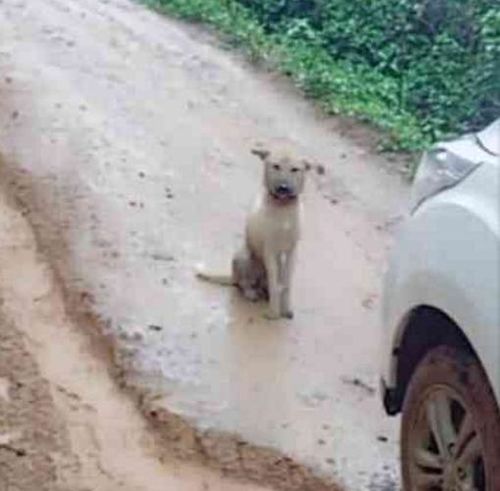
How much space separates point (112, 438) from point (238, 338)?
3.86 ft

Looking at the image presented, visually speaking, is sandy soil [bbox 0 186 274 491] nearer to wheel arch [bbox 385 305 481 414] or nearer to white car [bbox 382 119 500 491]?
wheel arch [bbox 385 305 481 414]

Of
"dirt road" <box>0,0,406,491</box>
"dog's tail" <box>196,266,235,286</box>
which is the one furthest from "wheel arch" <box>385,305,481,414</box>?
"dog's tail" <box>196,266,235,286</box>

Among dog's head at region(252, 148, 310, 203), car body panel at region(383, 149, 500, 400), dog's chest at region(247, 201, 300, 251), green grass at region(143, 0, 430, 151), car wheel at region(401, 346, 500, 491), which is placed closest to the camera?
car body panel at region(383, 149, 500, 400)

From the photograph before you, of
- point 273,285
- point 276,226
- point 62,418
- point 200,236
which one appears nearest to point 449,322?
point 62,418

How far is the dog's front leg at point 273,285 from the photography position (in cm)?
676

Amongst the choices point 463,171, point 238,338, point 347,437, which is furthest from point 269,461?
point 463,171

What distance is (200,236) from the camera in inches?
304

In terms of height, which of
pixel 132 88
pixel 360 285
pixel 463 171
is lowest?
pixel 132 88

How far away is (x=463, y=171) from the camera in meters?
4.05

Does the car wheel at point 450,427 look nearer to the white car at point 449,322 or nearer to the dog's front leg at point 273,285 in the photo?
the white car at point 449,322

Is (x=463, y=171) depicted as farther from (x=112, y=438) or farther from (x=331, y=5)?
(x=331, y=5)

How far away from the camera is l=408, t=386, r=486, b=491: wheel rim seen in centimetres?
393

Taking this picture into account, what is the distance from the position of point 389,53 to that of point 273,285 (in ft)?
19.1

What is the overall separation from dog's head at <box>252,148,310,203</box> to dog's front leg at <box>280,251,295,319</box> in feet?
1.20
